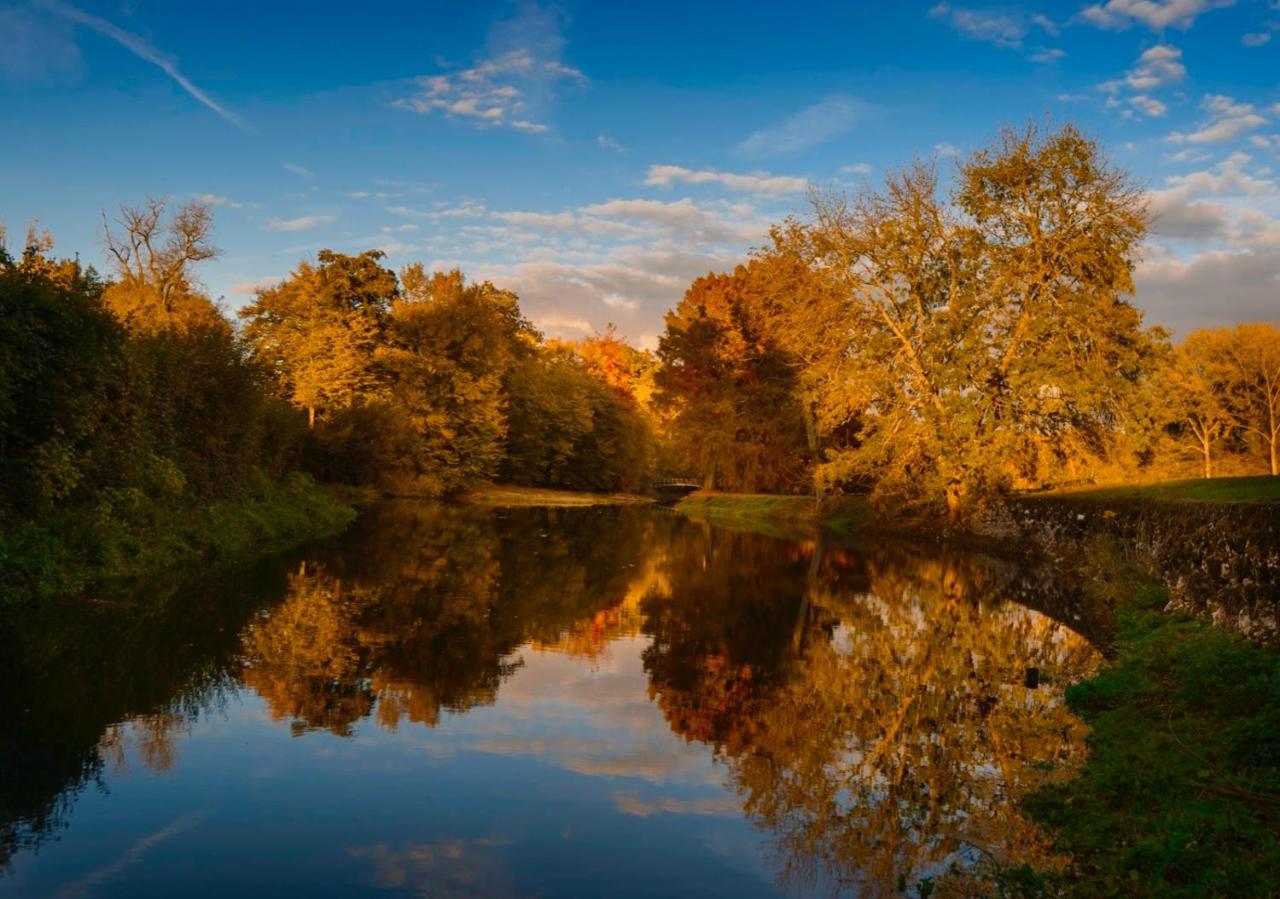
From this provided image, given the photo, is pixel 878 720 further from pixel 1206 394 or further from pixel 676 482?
pixel 676 482

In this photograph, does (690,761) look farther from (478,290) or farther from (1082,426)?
(478,290)

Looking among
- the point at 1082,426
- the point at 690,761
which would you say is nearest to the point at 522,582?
the point at 690,761

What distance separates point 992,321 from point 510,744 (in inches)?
1227

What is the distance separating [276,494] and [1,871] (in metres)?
27.7

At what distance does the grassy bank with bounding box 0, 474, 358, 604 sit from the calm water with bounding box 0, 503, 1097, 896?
4.12 ft

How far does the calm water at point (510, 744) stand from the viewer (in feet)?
20.1

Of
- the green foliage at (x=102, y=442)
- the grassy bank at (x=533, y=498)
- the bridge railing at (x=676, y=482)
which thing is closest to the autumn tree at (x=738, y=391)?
the grassy bank at (x=533, y=498)

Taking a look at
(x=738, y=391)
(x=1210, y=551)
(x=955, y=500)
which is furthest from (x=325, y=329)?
(x=1210, y=551)

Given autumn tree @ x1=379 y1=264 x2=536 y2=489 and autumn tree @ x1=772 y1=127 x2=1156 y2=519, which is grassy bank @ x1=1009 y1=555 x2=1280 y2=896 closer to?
autumn tree @ x1=772 y1=127 x2=1156 y2=519

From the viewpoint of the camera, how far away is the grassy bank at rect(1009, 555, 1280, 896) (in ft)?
18.9

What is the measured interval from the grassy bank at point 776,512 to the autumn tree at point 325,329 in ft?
73.0

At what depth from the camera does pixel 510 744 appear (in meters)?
8.86

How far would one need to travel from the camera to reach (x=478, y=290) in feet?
217

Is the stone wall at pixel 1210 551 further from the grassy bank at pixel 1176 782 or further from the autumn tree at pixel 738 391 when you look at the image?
the autumn tree at pixel 738 391
